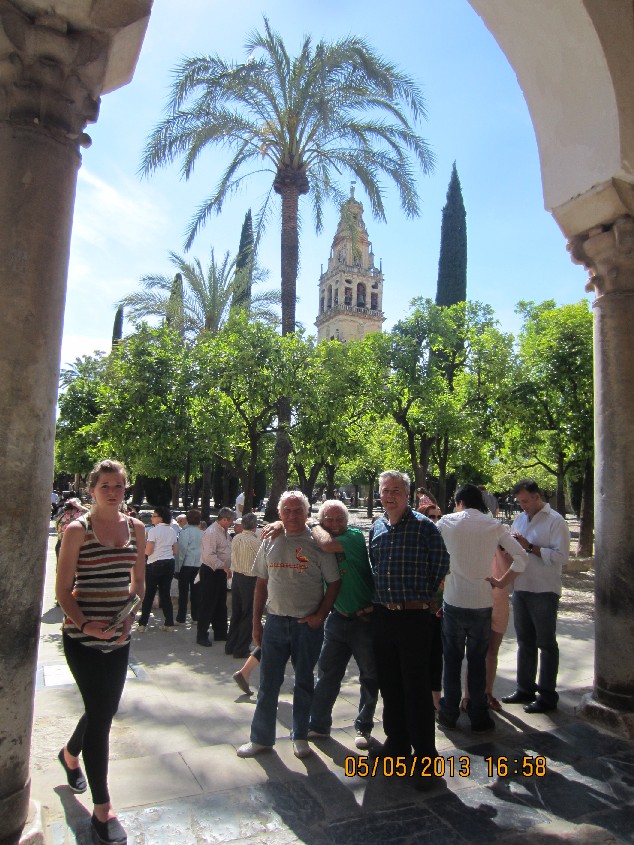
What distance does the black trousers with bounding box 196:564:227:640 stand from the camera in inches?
305

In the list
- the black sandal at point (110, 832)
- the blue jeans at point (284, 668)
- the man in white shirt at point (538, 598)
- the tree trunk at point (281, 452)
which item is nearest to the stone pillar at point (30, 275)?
the black sandal at point (110, 832)

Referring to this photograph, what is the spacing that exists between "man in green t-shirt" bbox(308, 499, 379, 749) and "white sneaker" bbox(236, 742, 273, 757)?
0.43 m

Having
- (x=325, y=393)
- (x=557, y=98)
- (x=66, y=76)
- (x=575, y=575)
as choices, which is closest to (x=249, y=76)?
(x=325, y=393)

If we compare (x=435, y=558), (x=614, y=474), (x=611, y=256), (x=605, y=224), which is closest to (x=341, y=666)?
(x=435, y=558)

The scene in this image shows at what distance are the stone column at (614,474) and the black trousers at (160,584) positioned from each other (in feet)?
18.5

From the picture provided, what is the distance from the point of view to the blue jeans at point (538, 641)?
4906 mm

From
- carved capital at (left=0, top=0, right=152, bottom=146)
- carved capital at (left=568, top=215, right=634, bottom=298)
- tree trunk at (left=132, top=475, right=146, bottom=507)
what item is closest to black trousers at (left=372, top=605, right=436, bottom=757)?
carved capital at (left=568, top=215, right=634, bottom=298)

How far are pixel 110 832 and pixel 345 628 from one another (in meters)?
1.88

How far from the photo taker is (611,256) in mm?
4844

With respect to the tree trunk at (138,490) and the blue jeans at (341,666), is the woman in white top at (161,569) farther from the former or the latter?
the tree trunk at (138,490)

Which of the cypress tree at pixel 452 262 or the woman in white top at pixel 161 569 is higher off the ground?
the cypress tree at pixel 452 262

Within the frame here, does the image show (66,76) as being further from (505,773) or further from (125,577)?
(505,773)

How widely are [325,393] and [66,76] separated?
1146 centimetres

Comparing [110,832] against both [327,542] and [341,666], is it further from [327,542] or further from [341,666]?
[327,542]
